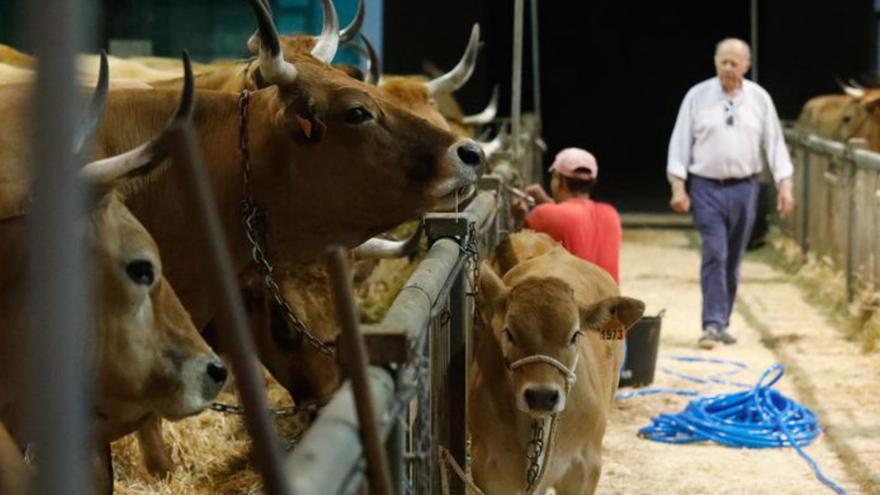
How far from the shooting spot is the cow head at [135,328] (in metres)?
3.81

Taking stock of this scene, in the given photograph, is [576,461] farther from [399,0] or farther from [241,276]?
[399,0]

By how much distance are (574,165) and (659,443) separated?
148 centimetres

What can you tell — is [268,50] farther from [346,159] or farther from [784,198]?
[784,198]

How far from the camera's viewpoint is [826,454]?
7.54 m

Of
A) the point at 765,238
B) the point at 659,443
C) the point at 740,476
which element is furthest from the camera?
the point at 765,238

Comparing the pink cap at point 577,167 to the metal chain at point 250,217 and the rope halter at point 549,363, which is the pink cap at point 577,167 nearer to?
the rope halter at point 549,363

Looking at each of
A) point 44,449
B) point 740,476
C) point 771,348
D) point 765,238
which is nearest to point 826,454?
point 740,476

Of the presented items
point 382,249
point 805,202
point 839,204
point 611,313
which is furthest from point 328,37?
point 805,202

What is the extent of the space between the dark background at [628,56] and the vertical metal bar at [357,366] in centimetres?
1673

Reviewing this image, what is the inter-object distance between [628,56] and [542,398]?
20.3m

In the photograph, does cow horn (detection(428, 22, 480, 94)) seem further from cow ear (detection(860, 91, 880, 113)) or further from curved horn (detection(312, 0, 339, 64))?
cow ear (detection(860, 91, 880, 113))

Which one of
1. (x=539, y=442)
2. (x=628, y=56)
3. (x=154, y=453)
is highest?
(x=539, y=442)

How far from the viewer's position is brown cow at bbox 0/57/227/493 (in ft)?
12.3

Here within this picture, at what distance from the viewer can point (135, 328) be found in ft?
12.7
